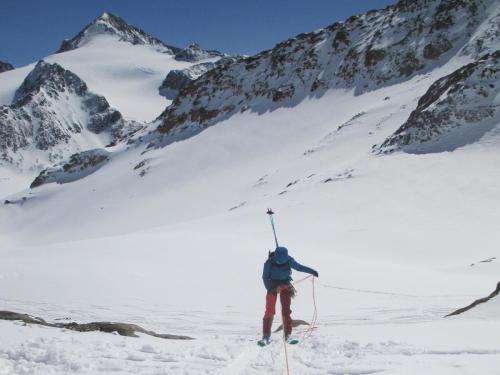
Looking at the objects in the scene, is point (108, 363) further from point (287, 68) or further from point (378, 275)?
point (287, 68)

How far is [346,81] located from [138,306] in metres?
83.2

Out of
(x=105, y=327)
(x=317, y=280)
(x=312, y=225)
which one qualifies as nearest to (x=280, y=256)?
(x=105, y=327)

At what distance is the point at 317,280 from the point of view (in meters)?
16.3

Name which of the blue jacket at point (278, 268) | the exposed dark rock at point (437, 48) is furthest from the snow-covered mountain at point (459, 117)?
the blue jacket at point (278, 268)

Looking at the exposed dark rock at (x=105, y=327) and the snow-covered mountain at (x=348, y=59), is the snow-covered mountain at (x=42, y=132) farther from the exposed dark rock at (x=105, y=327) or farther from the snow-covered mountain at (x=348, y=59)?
the exposed dark rock at (x=105, y=327)

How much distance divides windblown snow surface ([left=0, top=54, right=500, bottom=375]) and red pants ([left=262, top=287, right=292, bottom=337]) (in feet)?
0.94

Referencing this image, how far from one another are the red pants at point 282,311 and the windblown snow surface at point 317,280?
11.3 inches

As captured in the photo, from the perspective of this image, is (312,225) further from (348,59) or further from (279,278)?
(348,59)

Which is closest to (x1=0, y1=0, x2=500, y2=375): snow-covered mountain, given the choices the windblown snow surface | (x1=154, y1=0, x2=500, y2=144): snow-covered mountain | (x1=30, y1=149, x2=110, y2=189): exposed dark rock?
the windblown snow surface

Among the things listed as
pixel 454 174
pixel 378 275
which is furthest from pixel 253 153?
pixel 378 275

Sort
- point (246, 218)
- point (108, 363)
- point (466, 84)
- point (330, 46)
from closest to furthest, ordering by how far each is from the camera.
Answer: point (108, 363)
point (246, 218)
point (466, 84)
point (330, 46)

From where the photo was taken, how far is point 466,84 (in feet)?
149

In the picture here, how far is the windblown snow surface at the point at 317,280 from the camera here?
6.98 meters

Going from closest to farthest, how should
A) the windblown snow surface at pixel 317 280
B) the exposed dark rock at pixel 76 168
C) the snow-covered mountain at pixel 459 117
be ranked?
1. the windblown snow surface at pixel 317 280
2. the snow-covered mountain at pixel 459 117
3. the exposed dark rock at pixel 76 168
